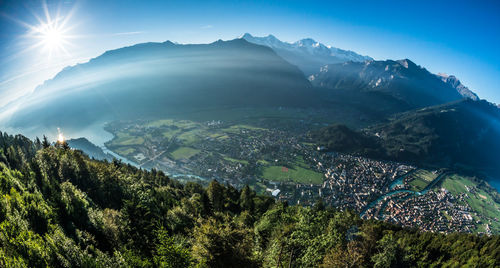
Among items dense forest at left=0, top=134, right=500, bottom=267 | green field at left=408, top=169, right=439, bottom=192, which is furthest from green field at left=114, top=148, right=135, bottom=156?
green field at left=408, top=169, right=439, bottom=192

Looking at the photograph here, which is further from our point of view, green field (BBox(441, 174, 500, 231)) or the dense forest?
green field (BBox(441, 174, 500, 231))

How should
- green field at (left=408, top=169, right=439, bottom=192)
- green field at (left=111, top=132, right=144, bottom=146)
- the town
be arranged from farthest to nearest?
green field at (left=111, top=132, right=144, bottom=146) → green field at (left=408, top=169, right=439, bottom=192) → the town

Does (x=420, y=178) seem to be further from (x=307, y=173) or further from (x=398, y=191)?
(x=307, y=173)

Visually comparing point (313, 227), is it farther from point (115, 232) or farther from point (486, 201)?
point (486, 201)

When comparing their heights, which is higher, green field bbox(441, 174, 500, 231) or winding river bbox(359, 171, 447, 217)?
winding river bbox(359, 171, 447, 217)

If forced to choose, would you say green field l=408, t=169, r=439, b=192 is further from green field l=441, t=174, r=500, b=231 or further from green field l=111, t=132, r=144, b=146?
green field l=111, t=132, r=144, b=146

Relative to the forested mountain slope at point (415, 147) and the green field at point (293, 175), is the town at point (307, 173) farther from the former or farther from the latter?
the forested mountain slope at point (415, 147)

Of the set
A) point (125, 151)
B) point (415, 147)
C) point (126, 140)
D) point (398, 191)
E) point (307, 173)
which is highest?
point (126, 140)

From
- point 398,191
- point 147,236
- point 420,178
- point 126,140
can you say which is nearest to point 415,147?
point 420,178
